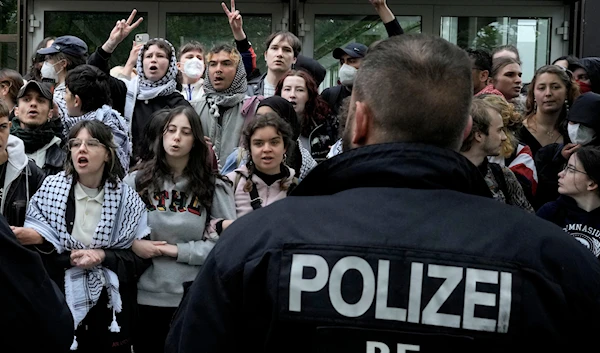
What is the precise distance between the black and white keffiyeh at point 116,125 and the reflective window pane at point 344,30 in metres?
3.49

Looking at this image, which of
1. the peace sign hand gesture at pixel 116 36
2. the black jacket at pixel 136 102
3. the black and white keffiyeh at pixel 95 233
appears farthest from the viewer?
the peace sign hand gesture at pixel 116 36

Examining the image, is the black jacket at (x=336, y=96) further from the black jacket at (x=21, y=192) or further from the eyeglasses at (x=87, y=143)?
the black jacket at (x=21, y=192)

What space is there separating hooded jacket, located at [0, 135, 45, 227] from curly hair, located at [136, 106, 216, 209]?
615mm

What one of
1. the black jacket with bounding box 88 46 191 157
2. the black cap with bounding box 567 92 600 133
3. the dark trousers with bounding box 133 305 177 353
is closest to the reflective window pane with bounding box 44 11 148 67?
the black jacket with bounding box 88 46 191 157

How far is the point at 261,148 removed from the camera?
4973 mm

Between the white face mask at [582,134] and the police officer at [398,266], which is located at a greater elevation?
the white face mask at [582,134]

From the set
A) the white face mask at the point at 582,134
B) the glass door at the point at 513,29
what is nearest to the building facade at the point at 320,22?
the glass door at the point at 513,29

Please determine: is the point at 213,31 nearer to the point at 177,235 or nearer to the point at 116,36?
the point at 116,36

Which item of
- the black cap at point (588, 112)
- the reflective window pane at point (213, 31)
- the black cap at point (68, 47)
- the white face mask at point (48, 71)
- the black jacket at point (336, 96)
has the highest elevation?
the reflective window pane at point (213, 31)

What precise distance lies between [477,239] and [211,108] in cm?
Result: 415

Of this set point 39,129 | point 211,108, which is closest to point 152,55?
point 211,108

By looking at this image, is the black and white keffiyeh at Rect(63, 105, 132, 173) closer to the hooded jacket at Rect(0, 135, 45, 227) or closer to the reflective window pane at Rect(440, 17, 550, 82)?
the hooded jacket at Rect(0, 135, 45, 227)

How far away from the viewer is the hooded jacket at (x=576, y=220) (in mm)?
4578

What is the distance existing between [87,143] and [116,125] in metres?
0.70
